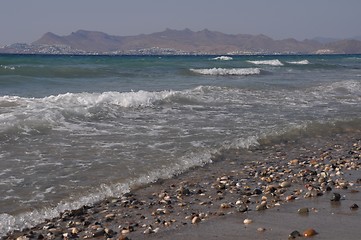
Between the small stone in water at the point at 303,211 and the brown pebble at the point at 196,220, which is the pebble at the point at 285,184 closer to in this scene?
the small stone in water at the point at 303,211

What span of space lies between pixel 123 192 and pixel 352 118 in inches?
359

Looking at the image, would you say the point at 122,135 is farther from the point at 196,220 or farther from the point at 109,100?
the point at 109,100

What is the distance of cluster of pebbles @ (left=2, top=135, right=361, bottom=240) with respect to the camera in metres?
5.18

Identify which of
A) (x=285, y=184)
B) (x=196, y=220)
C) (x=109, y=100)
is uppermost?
(x=109, y=100)

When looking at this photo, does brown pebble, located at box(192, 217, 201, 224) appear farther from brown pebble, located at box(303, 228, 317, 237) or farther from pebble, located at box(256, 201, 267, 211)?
brown pebble, located at box(303, 228, 317, 237)

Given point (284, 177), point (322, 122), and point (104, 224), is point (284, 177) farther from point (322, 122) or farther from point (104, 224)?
point (322, 122)

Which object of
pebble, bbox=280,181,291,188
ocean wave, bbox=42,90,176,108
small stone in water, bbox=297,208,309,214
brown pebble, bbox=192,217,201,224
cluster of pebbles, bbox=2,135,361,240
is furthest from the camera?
ocean wave, bbox=42,90,176,108

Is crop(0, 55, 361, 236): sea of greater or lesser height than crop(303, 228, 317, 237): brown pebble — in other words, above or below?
below

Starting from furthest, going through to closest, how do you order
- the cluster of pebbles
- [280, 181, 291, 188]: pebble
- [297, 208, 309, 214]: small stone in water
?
[280, 181, 291, 188]: pebble < [297, 208, 309, 214]: small stone in water < the cluster of pebbles

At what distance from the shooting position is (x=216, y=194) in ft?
21.5

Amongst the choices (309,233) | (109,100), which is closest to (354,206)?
(309,233)

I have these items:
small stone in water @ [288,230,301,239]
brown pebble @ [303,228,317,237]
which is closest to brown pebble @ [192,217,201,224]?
small stone in water @ [288,230,301,239]

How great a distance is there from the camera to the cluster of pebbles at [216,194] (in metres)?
5.18

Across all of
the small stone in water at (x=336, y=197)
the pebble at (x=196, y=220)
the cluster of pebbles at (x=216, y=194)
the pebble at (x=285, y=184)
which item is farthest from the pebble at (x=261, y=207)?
the pebble at (x=285, y=184)
